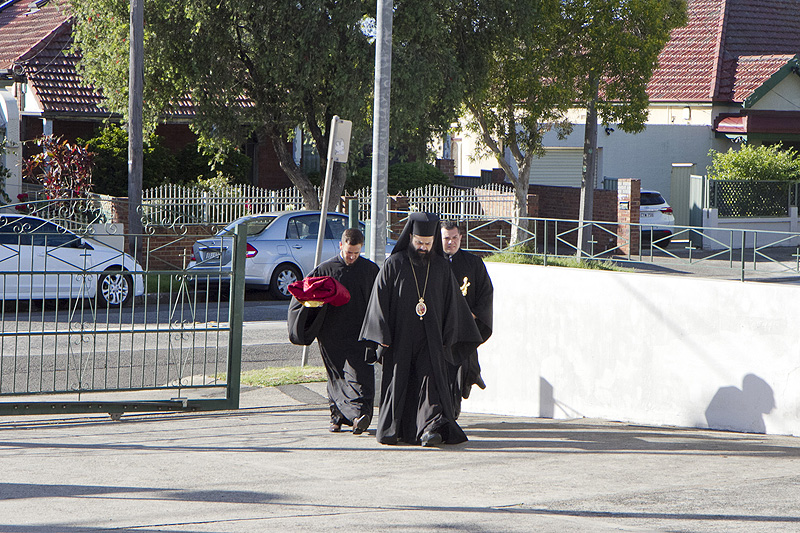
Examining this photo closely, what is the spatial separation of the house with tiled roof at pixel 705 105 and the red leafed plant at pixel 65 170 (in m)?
14.2

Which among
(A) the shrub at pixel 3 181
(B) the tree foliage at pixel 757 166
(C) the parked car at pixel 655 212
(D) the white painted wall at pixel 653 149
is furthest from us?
(D) the white painted wall at pixel 653 149

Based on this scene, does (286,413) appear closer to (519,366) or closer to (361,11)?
(519,366)

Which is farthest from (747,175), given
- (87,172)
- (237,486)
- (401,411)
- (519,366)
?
(237,486)

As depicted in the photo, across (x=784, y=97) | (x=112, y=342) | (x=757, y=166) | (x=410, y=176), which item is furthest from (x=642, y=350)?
(x=784, y=97)

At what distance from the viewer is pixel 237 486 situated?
A: 5.98 metres

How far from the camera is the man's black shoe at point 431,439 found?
23.6 feet

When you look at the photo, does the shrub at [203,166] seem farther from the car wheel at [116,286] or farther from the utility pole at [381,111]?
the utility pole at [381,111]

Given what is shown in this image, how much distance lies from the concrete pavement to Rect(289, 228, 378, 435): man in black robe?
0.35 metres

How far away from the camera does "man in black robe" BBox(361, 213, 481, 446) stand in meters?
7.38

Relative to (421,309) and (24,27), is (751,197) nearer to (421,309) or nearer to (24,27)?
(24,27)

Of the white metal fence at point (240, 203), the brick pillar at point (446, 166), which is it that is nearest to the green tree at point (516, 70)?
the white metal fence at point (240, 203)

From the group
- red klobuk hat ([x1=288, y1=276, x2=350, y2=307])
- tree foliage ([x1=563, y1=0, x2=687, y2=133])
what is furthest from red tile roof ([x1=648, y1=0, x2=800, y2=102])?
red klobuk hat ([x1=288, y1=276, x2=350, y2=307])

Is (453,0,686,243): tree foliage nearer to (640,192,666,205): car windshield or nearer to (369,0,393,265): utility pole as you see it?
(640,192,666,205): car windshield

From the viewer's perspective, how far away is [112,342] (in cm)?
1245
